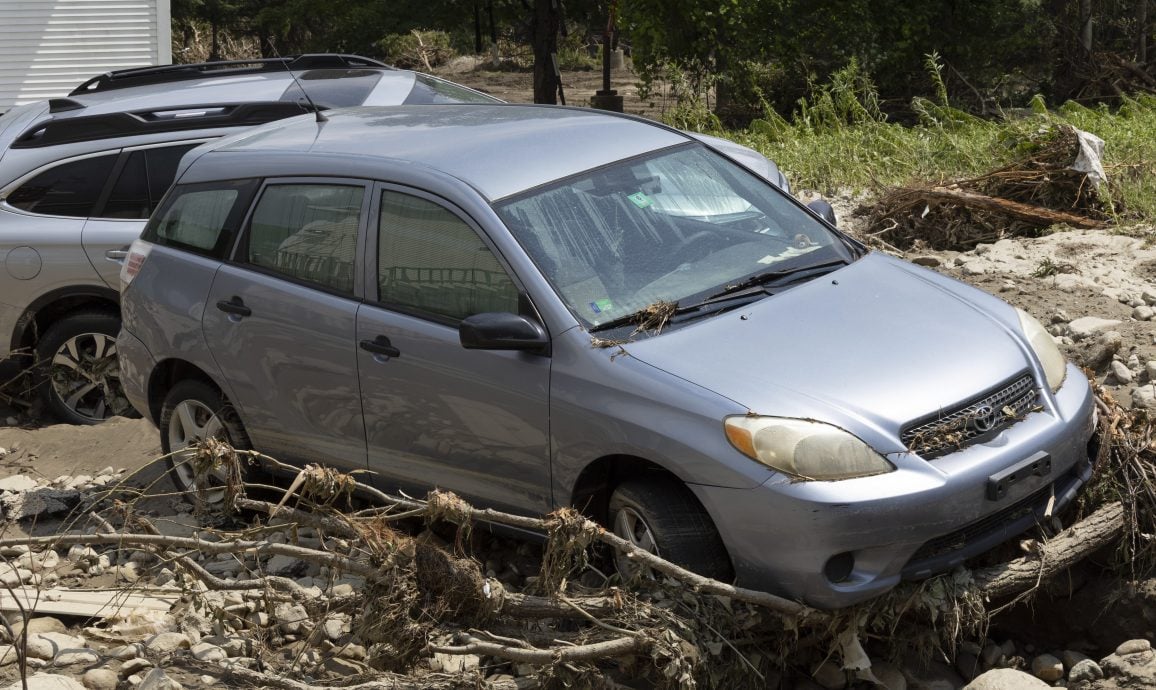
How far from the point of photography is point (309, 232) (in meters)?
5.51

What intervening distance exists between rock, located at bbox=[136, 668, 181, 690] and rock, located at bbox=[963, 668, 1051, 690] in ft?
8.39

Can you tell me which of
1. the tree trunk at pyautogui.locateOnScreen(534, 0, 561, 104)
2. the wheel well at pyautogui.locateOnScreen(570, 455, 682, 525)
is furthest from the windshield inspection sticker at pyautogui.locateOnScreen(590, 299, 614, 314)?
the tree trunk at pyautogui.locateOnScreen(534, 0, 561, 104)

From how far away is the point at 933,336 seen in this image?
4508 mm

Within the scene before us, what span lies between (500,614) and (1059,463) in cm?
192

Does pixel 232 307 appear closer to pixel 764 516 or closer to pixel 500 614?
pixel 500 614

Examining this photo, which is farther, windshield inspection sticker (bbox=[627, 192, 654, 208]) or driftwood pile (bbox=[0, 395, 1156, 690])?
windshield inspection sticker (bbox=[627, 192, 654, 208])

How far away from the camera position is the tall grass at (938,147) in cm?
947

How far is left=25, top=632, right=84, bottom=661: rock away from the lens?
4.74 metres

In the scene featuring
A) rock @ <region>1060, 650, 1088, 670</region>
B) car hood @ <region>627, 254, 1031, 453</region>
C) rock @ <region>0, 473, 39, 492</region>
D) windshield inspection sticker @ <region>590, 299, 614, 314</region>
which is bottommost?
rock @ <region>0, 473, 39, 492</region>

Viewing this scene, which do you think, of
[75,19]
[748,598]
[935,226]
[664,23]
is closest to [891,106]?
[664,23]

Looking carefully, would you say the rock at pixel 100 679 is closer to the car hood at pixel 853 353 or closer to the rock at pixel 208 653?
the rock at pixel 208 653

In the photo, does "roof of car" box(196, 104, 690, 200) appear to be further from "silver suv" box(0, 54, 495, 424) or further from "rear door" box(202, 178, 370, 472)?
"silver suv" box(0, 54, 495, 424)

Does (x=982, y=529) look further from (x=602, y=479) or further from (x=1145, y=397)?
(x=1145, y=397)

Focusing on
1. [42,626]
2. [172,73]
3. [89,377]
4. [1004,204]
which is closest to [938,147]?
[1004,204]
